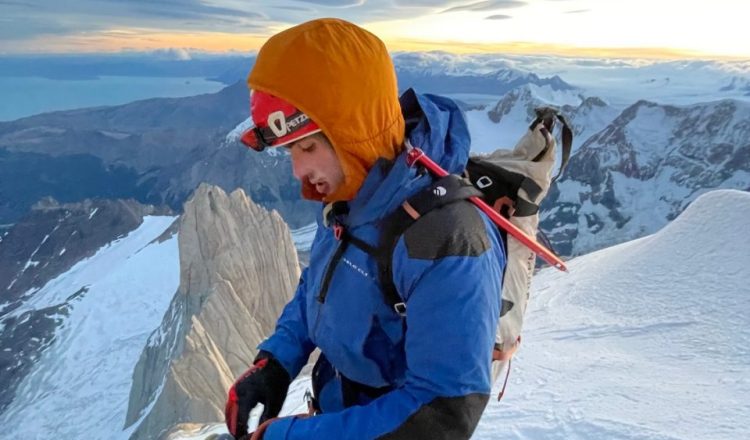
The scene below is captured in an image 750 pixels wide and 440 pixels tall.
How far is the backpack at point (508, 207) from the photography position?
10.6ft

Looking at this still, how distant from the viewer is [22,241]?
579ft

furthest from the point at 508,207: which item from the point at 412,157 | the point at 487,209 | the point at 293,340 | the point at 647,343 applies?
the point at 647,343

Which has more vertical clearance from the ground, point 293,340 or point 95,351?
point 293,340

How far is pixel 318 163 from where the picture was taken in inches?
136

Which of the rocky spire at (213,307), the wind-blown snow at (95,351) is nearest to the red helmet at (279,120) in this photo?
the rocky spire at (213,307)

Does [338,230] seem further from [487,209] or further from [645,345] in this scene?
[645,345]

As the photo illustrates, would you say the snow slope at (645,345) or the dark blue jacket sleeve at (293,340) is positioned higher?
the dark blue jacket sleeve at (293,340)

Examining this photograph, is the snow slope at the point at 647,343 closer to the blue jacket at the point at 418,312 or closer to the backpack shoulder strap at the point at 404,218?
A: the blue jacket at the point at 418,312

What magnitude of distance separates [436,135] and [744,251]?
1348 cm

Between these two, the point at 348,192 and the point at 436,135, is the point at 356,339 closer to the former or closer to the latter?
the point at 348,192

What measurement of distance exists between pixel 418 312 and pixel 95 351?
3365 inches

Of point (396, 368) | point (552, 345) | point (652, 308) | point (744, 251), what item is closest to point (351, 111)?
point (396, 368)

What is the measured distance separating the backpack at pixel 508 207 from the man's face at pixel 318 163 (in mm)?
187

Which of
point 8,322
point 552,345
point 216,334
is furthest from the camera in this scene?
point 8,322
